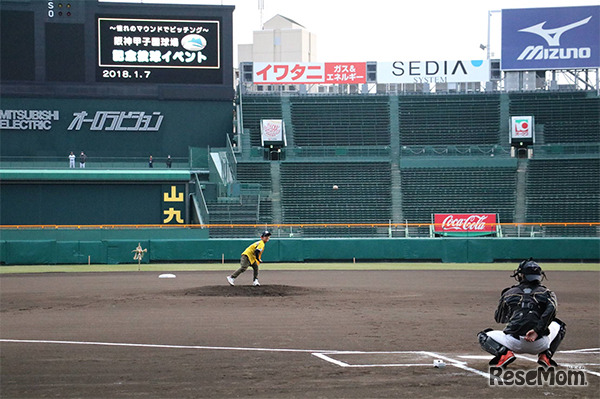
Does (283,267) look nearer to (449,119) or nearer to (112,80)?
(112,80)

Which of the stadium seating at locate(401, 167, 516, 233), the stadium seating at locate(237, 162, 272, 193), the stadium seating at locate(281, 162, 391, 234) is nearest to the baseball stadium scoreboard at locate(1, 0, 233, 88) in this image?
the stadium seating at locate(237, 162, 272, 193)

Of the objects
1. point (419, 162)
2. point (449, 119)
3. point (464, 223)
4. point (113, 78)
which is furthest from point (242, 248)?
point (449, 119)

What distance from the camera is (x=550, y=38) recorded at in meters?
55.8

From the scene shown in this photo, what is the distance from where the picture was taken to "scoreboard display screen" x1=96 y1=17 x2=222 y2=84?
157 ft

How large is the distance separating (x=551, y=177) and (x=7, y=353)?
1685 inches

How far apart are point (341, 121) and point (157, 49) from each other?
14428 millimetres

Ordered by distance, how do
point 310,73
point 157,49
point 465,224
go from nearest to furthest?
point 465,224
point 157,49
point 310,73

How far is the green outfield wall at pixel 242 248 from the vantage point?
3691 centimetres

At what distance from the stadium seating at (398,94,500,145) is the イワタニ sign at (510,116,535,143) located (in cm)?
187

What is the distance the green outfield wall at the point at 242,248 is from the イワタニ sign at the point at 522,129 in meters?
14.9

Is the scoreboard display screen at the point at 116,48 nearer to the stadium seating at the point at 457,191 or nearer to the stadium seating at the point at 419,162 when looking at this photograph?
the stadium seating at the point at 419,162

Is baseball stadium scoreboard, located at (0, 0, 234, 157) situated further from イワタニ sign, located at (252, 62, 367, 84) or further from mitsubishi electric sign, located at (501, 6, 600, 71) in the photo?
mitsubishi electric sign, located at (501, 6, 600, 71)

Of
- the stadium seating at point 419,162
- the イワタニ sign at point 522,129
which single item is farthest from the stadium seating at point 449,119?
the イワタニ sign at point 522,129

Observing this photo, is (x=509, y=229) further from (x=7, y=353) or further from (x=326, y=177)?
(x=7, y=353)
